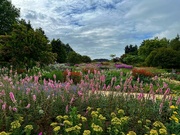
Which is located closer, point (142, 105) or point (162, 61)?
point (142, 105)

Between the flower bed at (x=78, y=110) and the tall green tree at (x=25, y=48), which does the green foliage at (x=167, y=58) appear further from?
the flower bed at (x=78, y=110)

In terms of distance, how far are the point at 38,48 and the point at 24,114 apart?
6521mm

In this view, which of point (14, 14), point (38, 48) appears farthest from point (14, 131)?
point (14, 14)

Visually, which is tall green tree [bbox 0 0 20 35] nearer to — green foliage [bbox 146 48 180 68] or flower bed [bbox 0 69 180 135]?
green foliage [bbox 146 48 180 68]

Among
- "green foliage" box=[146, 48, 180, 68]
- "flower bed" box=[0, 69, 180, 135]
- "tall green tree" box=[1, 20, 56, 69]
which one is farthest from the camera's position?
"green foliage" box=[146, 48, 180, 68]

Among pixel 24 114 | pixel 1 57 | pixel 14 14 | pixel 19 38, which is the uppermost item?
pixel 14 14

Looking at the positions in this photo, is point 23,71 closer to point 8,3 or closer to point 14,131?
point 14,131

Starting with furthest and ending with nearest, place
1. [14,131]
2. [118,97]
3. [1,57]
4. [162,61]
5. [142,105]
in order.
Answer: [162,61] → [1,57] → [118,97] → [142,105] → [14,131]

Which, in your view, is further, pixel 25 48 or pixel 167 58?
pixel 167 58

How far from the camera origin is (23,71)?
1043 centimetres

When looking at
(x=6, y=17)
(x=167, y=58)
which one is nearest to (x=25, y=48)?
(x=167, y=58)

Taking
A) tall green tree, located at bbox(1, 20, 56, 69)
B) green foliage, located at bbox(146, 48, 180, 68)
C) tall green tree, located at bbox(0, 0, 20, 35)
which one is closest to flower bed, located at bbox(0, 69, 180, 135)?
tall green tree, located at bbox(1, 20, 56, 69)

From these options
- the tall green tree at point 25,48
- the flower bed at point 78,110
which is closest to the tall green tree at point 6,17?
the tall green tree at point 25,48

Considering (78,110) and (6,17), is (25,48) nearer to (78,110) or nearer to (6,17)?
(78,110)
